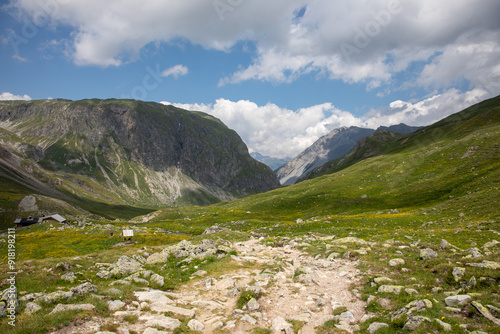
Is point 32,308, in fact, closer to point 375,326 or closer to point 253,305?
point 253,305

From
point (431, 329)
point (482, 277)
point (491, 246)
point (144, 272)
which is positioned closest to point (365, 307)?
point (431, 329)

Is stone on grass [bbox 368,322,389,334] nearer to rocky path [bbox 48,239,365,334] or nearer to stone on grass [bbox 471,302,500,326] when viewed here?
rocky path [bbox 48,239,365,334]

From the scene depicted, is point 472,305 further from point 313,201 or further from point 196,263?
point 313,201

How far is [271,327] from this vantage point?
13453 millimetres

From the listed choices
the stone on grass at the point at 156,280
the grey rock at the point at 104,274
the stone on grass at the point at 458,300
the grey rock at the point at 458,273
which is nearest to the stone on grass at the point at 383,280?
the grey rock at the point at 458,273

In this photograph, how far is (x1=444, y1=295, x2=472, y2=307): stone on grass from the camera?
478 inches

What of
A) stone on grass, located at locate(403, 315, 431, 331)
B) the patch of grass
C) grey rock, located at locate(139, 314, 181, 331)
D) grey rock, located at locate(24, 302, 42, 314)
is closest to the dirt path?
the patch of grass

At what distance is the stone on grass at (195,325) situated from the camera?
13.1 metres

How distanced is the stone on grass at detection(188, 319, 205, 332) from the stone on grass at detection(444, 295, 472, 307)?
13.2m

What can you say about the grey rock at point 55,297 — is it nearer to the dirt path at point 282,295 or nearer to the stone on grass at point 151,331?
the stone on grass at point 151,331

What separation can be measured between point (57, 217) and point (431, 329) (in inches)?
4671

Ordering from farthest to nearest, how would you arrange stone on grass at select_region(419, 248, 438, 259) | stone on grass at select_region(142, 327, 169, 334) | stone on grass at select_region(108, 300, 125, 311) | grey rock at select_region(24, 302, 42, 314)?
stone on grass at select_region(419, 248, 438, 259)
stone on grass at select_region(108, 300, 125, 311)
grey rock at select_region(24, 302, 42, 314)
stone on grass at select_region(142, 327, 169, 334)

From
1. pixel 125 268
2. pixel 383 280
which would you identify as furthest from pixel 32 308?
pixel 383 280

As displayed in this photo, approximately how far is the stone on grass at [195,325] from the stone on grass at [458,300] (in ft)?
43.2
